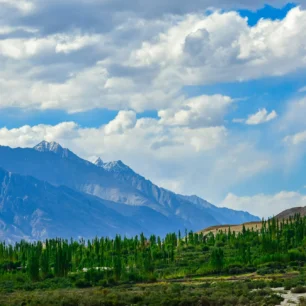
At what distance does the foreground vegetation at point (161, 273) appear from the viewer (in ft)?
171

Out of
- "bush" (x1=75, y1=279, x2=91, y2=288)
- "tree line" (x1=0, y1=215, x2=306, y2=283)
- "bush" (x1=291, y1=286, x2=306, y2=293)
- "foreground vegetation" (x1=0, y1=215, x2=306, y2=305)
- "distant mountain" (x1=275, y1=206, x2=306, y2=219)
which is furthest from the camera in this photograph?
"distant mountain" (x1=275, y1=206, x2=306, y2=219)

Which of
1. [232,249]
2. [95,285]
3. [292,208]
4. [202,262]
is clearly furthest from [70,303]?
[292,208]

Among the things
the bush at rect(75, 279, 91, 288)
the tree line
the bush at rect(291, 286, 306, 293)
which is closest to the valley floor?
the bush at rect(291, 286, 306, 293)

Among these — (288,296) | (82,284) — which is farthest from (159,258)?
(288,296)

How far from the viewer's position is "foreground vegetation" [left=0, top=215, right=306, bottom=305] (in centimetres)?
5200

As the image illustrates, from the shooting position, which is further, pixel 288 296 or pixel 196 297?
pixel 288 296

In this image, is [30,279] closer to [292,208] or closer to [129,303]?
[129,303]

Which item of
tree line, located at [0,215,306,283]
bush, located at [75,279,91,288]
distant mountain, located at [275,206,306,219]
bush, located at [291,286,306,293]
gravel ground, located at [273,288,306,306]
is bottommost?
gravel ground, located at [273,288,306,306]

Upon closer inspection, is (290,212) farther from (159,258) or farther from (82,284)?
(82,284)

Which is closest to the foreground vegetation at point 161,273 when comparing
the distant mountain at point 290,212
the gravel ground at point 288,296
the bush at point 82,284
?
the bush at point 82,284

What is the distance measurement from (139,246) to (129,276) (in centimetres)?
3891

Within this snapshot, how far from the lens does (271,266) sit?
3209 inches

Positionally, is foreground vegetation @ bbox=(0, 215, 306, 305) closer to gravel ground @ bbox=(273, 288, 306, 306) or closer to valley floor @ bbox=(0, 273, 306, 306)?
valley floor @ bbox=(0, 273, 306, 306)

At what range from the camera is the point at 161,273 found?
83.7 meters
